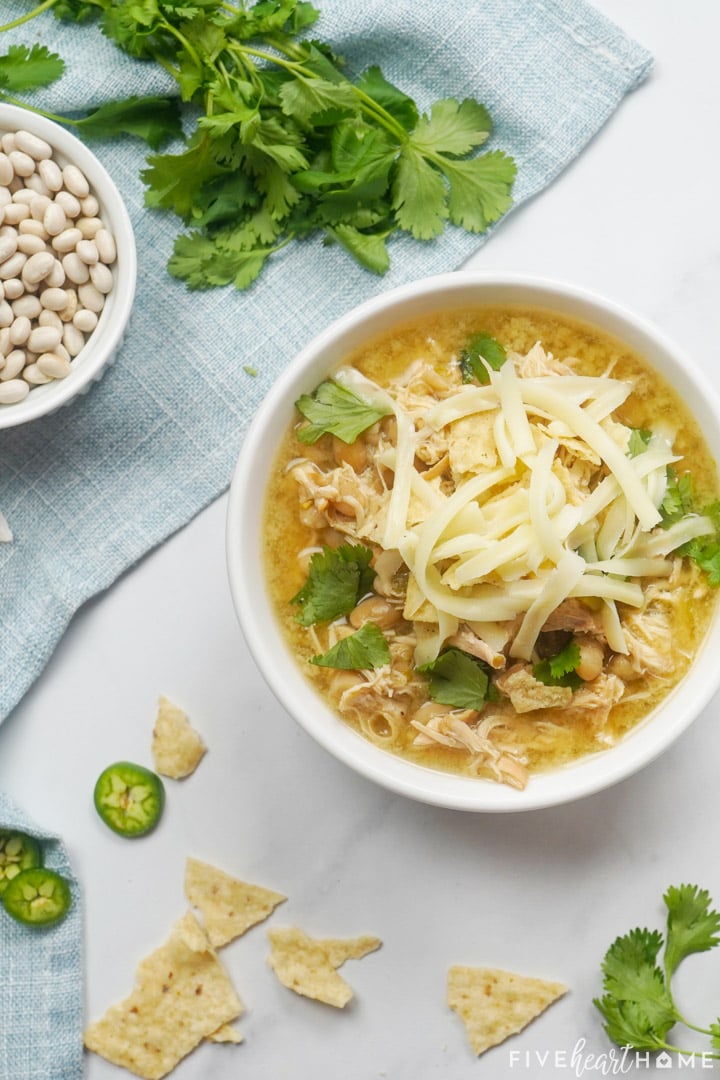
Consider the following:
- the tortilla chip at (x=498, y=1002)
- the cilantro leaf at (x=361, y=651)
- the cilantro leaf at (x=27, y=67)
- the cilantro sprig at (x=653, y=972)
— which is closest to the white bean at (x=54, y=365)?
the cilantro leaf at (x=27, y=67)

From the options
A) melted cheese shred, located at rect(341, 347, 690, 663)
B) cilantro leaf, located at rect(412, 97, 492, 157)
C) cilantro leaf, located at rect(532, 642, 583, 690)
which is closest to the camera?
melted cheese shred, located at rect(341, 347, 690, 663)

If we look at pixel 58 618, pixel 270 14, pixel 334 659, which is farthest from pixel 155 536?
pixel 270 14

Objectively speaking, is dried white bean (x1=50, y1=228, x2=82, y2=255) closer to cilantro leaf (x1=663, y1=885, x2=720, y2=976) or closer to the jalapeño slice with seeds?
the jalapeño slice with seeds

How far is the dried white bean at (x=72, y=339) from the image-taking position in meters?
3.16

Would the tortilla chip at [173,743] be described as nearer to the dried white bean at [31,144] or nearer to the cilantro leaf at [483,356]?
the cilantro leaf at [483,356]

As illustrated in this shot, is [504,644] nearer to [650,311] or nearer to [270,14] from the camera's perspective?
[650,311]

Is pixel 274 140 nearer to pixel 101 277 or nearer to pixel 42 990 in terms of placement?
pixel 101 277

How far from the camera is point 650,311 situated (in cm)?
333

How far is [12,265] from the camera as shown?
3.12 metres

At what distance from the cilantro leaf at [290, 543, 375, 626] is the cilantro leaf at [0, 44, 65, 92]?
1.79 metres

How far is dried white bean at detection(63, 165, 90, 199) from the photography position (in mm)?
3125

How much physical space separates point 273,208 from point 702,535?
5.37 feet

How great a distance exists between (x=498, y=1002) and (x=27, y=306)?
8.57 feet

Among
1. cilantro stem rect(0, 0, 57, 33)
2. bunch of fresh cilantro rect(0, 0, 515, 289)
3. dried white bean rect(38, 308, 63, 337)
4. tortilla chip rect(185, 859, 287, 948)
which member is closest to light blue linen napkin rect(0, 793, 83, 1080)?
tortilla chip rect(185, 859, 287, 948)
